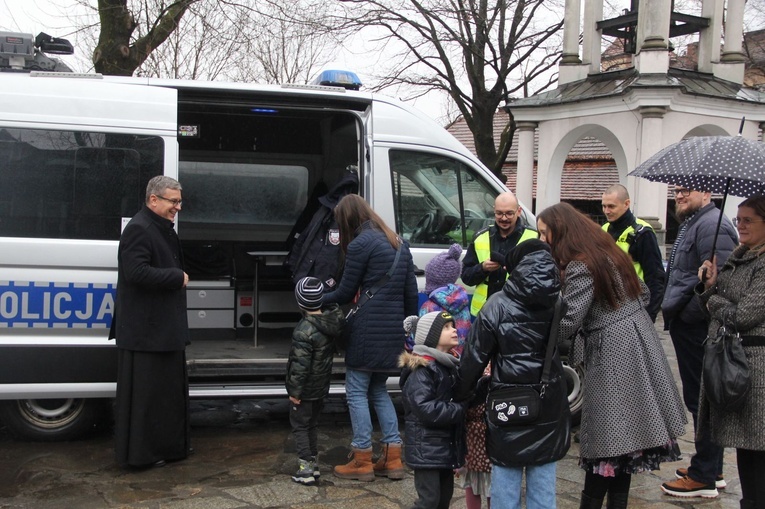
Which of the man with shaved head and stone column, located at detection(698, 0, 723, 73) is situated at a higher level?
stone column, located at detection(698, 0, 723, 73)

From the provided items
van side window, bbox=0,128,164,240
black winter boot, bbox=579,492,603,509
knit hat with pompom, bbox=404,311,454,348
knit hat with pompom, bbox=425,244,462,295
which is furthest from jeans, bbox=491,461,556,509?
van side window, bbox=0,128,164,240

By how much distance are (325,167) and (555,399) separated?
18.2ft

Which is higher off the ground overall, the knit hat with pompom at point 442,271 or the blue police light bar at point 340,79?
the blue police light bar at point 340,79

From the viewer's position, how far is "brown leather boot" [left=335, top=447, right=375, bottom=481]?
4.97 m

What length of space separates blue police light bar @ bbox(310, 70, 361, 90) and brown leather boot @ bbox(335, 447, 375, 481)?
2817mm

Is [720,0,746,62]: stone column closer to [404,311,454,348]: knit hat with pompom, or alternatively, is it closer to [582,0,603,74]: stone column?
[582,0,603,74]: stone column

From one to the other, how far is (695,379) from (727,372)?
1.25 metres

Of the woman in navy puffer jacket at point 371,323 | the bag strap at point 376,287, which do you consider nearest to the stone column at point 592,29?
the woman in navy puffer jacket at point 371,323

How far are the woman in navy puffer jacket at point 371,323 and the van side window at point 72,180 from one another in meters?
1.54

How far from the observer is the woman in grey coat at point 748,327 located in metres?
3.71

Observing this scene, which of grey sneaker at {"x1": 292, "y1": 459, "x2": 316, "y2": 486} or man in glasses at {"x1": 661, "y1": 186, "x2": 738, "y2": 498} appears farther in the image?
grey sneaker at {"x1": 292, "y1": 459, "x2": 316, "y2": 486}

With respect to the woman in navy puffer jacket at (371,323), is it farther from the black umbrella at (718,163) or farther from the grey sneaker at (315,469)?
the black umbrella at (718,163)

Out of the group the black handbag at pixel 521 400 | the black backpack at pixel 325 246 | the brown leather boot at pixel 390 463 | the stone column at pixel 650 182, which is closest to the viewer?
the black handbag at pixel 521 400

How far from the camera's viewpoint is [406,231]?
6.05 metres
